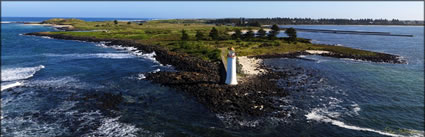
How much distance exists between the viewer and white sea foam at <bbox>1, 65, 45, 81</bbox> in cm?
3342

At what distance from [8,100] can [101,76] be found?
11.9m

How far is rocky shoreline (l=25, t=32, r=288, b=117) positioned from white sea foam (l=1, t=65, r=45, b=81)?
17299 millimetres

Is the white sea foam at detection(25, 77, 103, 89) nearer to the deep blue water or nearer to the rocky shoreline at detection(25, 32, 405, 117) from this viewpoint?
the deep blue water

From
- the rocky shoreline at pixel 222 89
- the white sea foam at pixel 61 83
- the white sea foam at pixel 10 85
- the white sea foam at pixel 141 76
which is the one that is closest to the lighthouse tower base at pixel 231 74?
the rocky shoreline at pixel 222 89

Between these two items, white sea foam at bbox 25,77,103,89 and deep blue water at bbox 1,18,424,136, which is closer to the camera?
deep blue water at bbox 1,18,424,136

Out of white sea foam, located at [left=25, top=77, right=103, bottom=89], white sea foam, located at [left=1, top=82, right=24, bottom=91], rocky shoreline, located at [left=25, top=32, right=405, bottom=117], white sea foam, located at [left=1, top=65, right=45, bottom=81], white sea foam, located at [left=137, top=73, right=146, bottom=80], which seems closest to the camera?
rocky shoreline, located at [left=25, top=32, right=405, bottom=117]

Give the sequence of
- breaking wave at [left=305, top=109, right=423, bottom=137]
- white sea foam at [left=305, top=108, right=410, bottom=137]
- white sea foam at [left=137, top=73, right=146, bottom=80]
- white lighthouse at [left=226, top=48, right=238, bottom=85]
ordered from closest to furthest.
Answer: breaking wave at [left=305, top=109, right=423, bottom=137]
white sea foam at [left=305, top=108, right=410, bottom=137]
white lighthouse at [left=226, top=48, right=238, bottom=85]
white sea foam at [left=137, top=73, right=146, bottom=80]

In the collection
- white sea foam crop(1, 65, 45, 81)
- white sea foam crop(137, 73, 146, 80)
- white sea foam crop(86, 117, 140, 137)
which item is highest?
white sea foam crop(1, 65, 45, 81)

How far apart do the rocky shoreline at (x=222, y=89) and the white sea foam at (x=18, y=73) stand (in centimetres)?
1730

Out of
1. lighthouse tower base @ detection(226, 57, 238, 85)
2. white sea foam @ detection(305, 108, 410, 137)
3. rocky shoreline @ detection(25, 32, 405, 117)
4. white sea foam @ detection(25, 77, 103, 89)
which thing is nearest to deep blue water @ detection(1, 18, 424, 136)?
white sea foam @ detection(305, 108, 410, 137)

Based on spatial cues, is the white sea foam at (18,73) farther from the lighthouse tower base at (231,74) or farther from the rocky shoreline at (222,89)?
the lighthouse tower base at (231,74)

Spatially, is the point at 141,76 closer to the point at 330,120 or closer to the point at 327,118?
the point at 327,118

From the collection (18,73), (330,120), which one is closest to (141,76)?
(18,73)

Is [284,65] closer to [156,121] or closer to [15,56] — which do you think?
[156,121]
